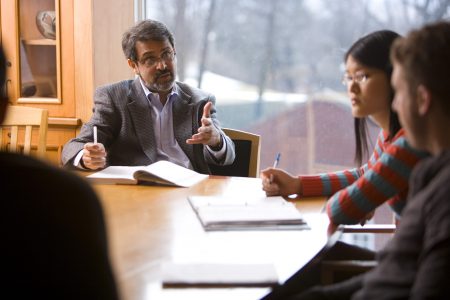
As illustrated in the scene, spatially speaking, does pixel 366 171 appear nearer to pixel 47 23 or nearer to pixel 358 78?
pixel 358 78

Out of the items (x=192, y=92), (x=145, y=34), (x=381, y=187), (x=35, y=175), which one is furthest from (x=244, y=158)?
(x=35, y=175)

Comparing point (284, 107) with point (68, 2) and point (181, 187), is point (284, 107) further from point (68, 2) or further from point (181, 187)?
point (181, 187)

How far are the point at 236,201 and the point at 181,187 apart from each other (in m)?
0.34

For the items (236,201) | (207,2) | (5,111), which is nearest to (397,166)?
(236,201)

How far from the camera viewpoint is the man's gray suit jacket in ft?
9.34

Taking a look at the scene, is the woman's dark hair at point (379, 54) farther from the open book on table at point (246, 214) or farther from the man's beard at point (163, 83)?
the man's beard at point (163, 83)

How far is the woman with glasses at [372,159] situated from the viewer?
1.70 metres

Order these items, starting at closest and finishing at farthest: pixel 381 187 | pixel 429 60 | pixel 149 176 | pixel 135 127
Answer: pixel 429 60
pixel 381 187
pixel 149 176
pixel 135 127

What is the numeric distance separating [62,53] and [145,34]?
845 mm

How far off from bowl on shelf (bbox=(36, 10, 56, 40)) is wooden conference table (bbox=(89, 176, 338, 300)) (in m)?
1.79

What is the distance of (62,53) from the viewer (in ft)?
11.8

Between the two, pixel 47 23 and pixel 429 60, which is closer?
pixel 429 60

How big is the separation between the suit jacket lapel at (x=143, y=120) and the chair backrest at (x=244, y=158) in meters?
0.29

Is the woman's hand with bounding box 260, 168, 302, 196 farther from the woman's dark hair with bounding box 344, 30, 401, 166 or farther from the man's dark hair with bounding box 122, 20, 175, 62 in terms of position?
the man's dark hair with bounding box 122, 20, 175, 62
